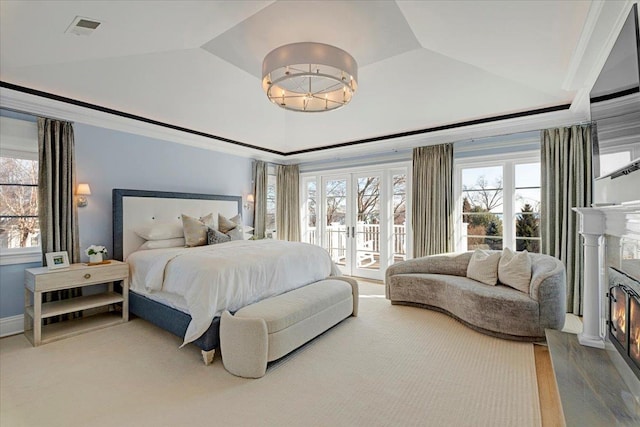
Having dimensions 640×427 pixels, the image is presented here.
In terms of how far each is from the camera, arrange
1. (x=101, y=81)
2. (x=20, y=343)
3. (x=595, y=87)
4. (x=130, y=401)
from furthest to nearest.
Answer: (x=101, y=81), (x=20, y=343), (x=595, y=87), (x=130, y=401)

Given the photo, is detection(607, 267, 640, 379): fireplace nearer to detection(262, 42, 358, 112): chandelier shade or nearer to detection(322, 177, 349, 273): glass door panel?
detection(262, 42, 358, 112): chandelier shade

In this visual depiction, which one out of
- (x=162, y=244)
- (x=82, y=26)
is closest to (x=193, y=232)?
(x=162, y=244)

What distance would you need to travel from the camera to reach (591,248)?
260 cm

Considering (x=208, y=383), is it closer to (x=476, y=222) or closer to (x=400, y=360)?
(x=400, y=360)

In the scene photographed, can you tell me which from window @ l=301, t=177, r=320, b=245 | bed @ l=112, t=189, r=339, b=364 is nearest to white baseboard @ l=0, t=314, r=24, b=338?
bed @ l=112, t=189, r=339, b=364

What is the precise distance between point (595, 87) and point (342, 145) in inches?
140

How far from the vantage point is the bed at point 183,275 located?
8.51ft

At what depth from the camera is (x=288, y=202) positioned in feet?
21.4

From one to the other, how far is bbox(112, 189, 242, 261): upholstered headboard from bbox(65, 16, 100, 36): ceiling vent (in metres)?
2.01

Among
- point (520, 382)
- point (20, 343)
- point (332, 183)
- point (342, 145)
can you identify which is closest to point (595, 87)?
point (520, 382)

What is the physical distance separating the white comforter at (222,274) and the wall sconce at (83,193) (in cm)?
87

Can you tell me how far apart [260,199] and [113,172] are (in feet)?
8.51

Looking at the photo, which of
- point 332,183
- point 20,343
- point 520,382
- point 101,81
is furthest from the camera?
point 332,183

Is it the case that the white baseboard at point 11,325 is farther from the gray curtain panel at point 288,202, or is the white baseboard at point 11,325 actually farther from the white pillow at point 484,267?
the white pillow at point 484,267
